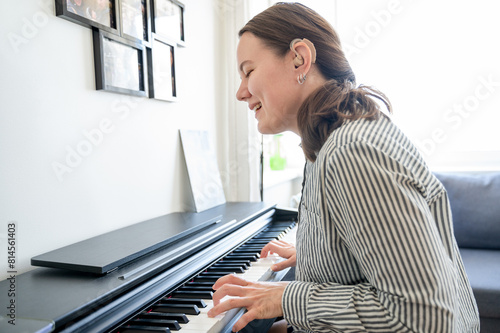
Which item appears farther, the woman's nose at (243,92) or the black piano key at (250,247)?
the black piano key at (250,247)

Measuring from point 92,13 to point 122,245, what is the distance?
2.49 feet

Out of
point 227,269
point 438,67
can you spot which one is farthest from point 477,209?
point 227,269

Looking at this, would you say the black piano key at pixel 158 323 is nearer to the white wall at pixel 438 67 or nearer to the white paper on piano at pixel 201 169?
the white paper on piano at pixel 201 169

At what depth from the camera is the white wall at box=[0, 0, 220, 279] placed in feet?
3.52

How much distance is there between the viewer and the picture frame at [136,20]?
1.47m

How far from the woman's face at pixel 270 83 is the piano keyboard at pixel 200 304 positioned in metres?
0.48

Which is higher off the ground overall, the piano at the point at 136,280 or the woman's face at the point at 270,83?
the woman's face at the point at 270,83

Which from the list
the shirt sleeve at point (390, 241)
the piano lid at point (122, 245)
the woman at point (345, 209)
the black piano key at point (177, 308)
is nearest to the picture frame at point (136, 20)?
the woman at point (345, 209)

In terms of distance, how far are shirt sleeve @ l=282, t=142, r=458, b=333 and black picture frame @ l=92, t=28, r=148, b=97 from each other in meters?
0.94

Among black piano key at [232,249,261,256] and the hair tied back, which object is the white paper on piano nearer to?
black piano key at [232,249,261,256]

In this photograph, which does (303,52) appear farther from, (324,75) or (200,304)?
(200,304)

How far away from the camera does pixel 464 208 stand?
8.29ft

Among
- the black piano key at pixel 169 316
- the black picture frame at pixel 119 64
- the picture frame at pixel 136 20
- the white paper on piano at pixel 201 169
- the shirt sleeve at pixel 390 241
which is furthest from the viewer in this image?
the white paper on piano at pixel 201 169

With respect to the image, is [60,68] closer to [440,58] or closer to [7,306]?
[7,306]
